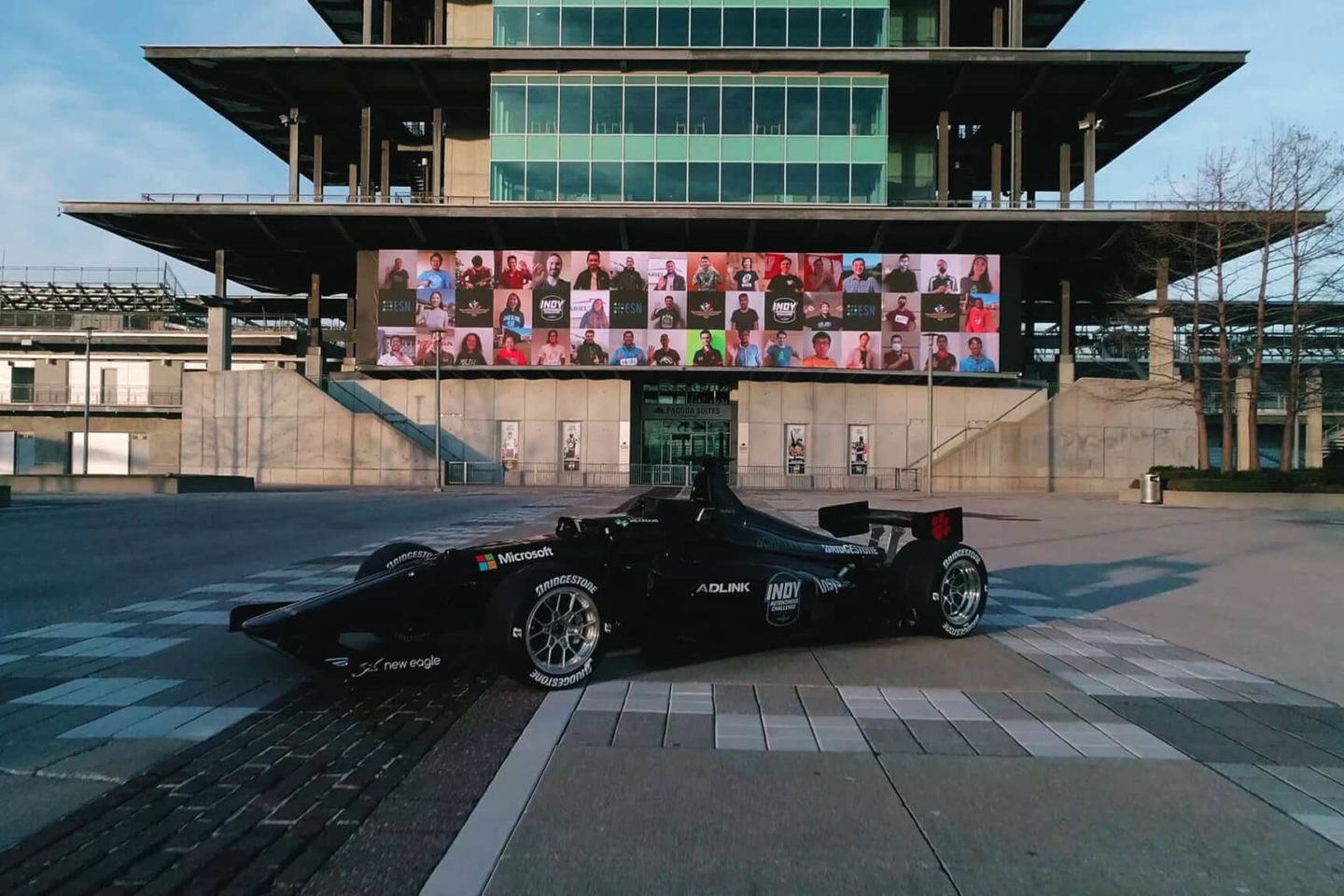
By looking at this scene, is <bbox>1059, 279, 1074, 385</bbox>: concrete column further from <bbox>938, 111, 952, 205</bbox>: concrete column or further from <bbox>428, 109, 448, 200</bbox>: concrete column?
<bbox>428, 109, 448, 200</bbox>: concrete column

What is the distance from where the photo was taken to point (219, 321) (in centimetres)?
5009

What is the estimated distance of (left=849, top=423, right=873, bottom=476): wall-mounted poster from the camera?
4894 centimetres

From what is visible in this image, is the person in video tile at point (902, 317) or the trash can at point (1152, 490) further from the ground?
the person in video tile at point (902, 317)

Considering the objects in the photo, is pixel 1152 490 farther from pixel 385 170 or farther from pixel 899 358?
pixel 385 170

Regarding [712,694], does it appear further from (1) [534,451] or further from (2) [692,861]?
(1) [534,451]

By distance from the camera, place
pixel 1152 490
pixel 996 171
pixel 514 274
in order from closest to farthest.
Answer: pixel 1152 490 < pixel 514 274 < pixel 996 171

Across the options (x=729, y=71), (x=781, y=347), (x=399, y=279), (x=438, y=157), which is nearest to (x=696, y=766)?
(x=781, y=347)

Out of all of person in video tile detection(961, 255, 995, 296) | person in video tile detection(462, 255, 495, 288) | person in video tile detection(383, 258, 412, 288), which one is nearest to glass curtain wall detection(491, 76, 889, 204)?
person in video tile detection(462, 255, 495, 288)

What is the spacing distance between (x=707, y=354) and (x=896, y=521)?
38.8 meters

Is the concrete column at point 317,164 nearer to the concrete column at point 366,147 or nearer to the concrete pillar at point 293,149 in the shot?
the concrete pillar at point 293,149

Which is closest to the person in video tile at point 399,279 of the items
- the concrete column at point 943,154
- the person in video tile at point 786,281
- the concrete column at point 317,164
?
the concrete column at point 317,164

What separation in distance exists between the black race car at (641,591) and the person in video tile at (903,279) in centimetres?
3961

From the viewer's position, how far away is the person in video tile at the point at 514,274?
47250mm

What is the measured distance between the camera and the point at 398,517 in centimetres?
2392
